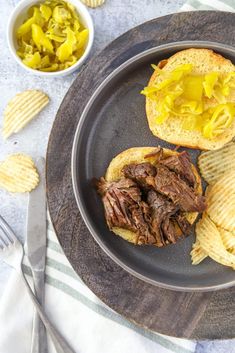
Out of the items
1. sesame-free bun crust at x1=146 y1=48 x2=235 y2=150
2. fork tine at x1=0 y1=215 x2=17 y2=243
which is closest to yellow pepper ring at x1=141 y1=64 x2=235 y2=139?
sesame-free bun crust at x1=146 y1=48 x2=235 y2=150

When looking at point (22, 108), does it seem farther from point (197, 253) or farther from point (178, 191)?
point (197, 253)

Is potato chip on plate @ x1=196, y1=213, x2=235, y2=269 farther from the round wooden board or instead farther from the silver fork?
the silver fork

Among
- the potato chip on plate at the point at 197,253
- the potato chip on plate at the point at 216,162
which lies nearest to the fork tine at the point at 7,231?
the potato chip on plate at the point at 197,253

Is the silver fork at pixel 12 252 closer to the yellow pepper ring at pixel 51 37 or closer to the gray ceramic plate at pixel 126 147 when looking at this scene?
the gray ceramic plate at pixel 126 147

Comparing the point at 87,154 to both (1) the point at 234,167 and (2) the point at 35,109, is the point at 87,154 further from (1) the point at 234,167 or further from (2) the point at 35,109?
(1) the point at 234,167

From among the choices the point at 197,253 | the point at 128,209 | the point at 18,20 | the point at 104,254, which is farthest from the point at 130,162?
the point at 18,20

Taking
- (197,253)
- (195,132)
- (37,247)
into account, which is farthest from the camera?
(37,247)

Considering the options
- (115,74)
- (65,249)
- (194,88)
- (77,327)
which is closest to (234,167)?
(194,88)
